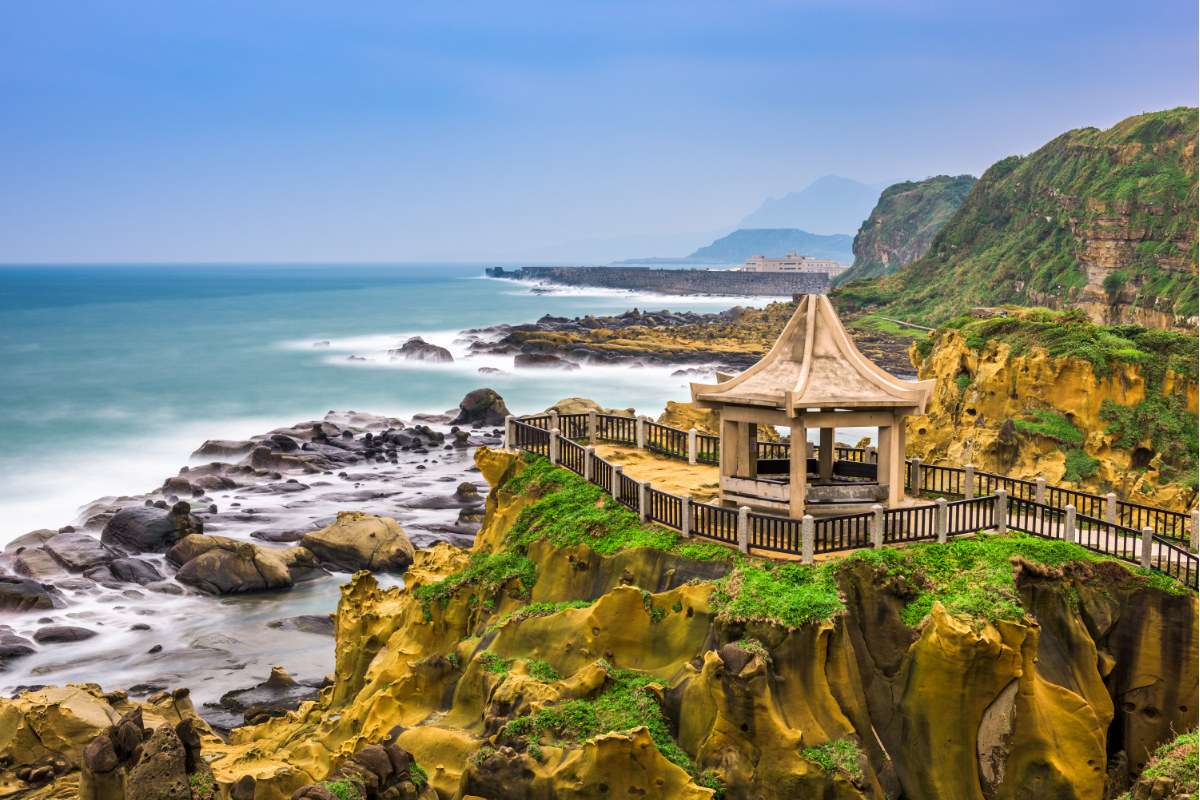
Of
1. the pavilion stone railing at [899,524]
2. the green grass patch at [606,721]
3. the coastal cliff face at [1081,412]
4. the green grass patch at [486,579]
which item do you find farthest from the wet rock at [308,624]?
the coastal cliff face at [1081,412]

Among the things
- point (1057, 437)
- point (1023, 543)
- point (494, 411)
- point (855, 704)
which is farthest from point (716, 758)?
point (494, 411)

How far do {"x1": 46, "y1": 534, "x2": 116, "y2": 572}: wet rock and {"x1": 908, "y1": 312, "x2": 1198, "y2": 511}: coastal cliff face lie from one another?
1130 inches

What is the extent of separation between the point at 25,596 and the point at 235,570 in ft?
18.2

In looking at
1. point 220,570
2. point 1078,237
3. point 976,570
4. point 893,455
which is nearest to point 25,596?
point 220,570

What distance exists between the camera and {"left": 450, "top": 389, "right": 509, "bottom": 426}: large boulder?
188 feet

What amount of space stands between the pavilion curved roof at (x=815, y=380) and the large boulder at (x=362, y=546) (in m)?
16.1

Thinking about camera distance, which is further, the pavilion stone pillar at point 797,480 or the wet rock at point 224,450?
the wet rock at point 224,450

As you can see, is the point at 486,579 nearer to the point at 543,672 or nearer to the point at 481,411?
the point at 543,672

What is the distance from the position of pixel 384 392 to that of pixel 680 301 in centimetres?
11773

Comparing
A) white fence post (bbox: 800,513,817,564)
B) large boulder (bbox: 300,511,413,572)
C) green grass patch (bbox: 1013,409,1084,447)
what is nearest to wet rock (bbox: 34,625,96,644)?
large boulder (bbox: 300,511,413,572)

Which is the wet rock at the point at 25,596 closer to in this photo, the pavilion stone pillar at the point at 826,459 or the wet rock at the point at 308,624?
the wet rock at the point at 308,624

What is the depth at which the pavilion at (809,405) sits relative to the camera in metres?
17.3

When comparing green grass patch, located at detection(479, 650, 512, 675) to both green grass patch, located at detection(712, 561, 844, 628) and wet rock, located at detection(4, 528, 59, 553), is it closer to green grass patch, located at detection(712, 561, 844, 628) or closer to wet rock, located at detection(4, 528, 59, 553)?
green grass patch, located at detection(712, 561, 844, 628)

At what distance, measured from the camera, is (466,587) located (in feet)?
62.0
